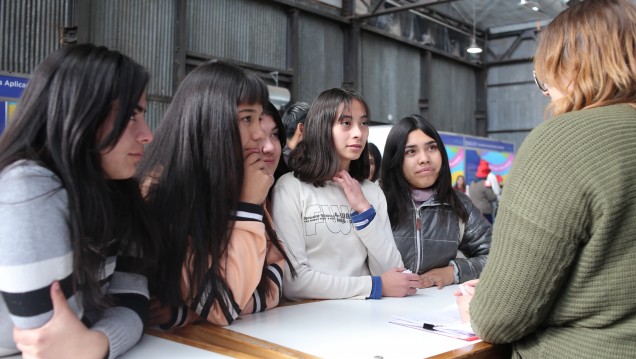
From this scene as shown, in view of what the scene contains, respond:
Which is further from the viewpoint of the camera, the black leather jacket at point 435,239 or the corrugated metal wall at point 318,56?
the corrugated metal wall at point 318,56

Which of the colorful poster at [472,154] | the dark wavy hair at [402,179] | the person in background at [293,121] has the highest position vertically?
the colorful poster at [472,154]

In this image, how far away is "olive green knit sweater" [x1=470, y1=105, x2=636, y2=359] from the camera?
40.1 inches

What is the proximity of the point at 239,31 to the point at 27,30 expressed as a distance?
298cm

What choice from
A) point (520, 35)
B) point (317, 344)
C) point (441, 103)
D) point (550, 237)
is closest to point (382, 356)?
point (317, 344)

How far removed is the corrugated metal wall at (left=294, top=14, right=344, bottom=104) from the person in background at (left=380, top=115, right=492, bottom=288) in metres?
6.51

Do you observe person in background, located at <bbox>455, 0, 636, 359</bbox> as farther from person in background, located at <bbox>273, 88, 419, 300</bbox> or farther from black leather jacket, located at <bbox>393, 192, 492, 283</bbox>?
black leather jacket, located at <bbox>393, 192, 492, 283</bbox>

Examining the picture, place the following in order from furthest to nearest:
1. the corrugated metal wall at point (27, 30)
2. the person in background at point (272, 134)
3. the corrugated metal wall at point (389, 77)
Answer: the corrugated metal wall at point (389, 77) < the corrugated metal wall at point (27, 30) < the person in background at point (272, 134)

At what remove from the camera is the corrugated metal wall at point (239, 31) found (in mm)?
7785

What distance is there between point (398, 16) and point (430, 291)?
9.79 metres

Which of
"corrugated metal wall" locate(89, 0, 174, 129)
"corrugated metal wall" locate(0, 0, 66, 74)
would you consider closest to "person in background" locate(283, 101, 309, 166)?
"corrugated metal wall" locate(0, 0, 66, 74)

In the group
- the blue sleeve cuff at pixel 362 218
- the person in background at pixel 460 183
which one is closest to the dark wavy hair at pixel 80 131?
the blue sleeve cuff at pixel 362 218

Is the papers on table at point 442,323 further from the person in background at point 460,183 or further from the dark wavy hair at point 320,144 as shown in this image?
the person in background at point 460,183

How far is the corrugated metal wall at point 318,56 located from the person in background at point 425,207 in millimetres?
6514

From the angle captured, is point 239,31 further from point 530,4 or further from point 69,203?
point 69,203
